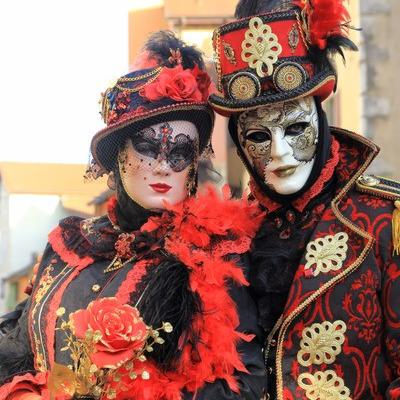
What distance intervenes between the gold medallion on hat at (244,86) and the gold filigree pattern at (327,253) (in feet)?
1.82

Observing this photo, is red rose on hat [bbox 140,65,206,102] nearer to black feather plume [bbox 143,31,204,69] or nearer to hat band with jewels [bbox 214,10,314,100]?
black feather plume [bbox 143,31,204,69]

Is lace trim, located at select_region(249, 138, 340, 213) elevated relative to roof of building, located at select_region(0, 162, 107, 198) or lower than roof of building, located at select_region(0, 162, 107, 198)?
elevated

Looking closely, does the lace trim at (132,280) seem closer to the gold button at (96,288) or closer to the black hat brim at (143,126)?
the gold button at (96,288)

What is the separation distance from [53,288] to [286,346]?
3.03 feet

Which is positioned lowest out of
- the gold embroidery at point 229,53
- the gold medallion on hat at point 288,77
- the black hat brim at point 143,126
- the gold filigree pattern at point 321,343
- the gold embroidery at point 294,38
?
the gold filigree pattern at point 321,343

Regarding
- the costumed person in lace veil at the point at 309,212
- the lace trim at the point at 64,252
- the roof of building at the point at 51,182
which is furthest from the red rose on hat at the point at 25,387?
the roof of building at the point at 51,182

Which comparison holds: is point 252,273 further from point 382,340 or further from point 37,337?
point 37,337

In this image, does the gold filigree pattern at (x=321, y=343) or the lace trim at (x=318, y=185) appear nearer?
the gold filigree pattern at (x=321, y=343)

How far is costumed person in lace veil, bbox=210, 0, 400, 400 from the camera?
310cm

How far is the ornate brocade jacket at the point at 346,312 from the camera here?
308 cm

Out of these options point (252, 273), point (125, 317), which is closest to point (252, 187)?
point (252, 273)

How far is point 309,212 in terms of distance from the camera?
10.9ft

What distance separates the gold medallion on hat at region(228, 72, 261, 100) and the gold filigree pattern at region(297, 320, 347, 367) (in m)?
0.82

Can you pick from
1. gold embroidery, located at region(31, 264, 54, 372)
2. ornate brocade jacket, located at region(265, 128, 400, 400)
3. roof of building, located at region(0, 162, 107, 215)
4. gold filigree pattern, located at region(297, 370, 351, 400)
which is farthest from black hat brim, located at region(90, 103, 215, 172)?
roof of building, located at region(0, 162, 107, 215)
